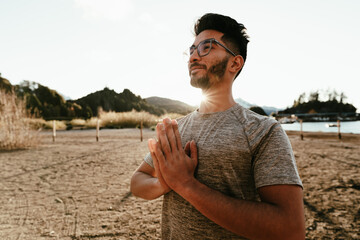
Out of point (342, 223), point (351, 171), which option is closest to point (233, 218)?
point (342, 223)

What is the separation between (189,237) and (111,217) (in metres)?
2.95

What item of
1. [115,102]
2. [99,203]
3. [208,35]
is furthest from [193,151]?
[115,102]

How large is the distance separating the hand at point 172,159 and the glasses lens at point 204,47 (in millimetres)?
665

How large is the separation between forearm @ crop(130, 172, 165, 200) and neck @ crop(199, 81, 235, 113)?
585 millimetres

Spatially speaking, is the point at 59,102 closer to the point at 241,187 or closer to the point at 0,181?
the point at 0,181

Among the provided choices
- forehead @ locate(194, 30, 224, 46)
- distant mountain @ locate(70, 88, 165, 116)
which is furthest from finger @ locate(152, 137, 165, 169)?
distant mountain @ locate(70, 88, 165, 116)

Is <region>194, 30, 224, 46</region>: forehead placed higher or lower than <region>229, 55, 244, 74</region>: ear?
higher

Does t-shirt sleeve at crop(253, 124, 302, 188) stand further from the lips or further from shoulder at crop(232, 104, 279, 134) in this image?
the lips

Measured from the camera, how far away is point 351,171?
6363 mm

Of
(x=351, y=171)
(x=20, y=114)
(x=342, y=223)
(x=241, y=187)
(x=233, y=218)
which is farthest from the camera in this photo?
(x=20, y=114)

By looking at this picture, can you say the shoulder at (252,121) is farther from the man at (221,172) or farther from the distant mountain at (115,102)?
the distant mountain at (115,102)

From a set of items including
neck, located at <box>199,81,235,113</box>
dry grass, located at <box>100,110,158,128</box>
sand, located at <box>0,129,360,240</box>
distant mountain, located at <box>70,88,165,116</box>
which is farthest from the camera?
distant mountain, located at <box>70,88,165,116</box>

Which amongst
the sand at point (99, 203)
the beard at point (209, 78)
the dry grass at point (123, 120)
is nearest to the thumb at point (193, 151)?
the beard at point (209, 78)

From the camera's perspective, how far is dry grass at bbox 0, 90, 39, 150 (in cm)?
959
